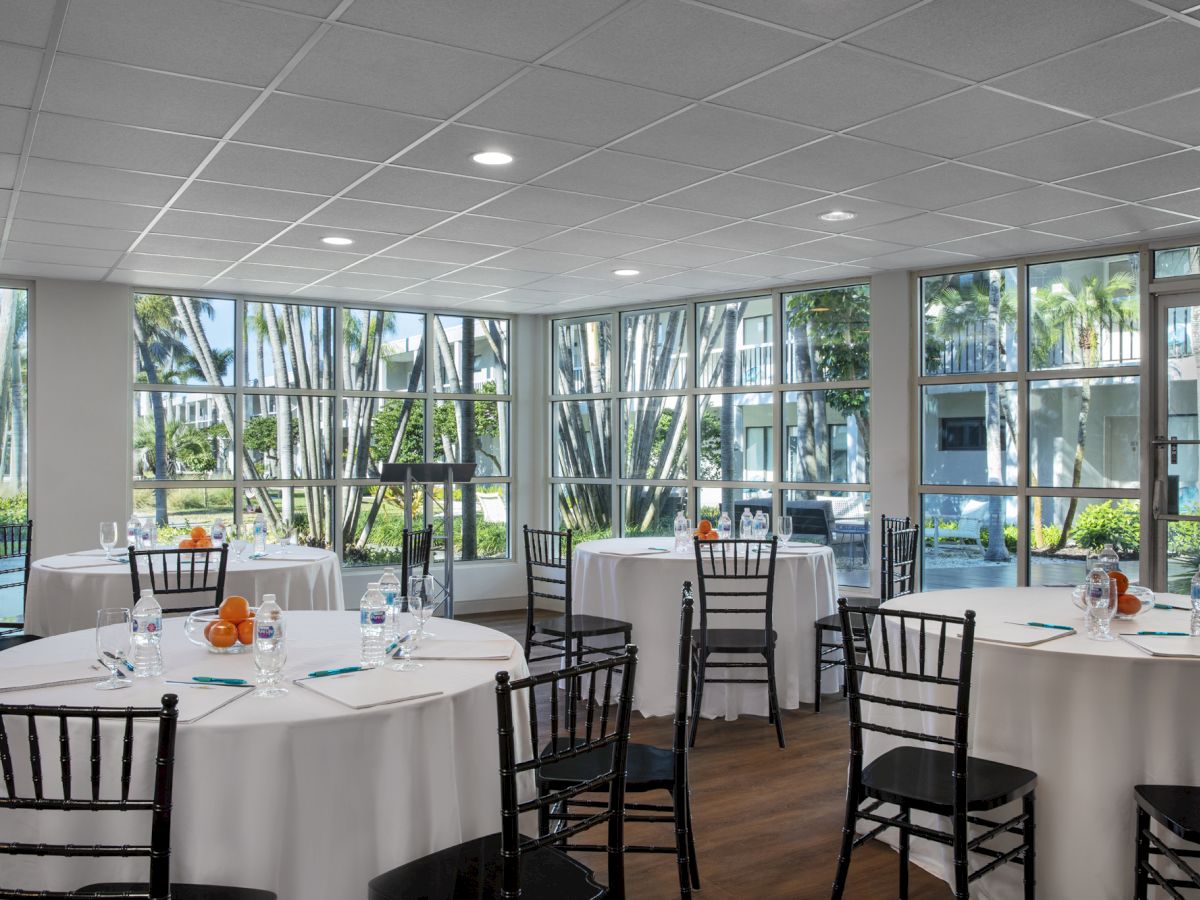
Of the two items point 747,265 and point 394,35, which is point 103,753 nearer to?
point 394,35

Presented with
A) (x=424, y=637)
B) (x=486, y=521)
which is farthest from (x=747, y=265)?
(x=424, y=637)

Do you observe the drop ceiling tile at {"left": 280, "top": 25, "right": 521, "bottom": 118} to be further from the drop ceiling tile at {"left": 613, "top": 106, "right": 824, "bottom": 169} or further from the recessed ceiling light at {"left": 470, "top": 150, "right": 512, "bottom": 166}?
the drop ceiling tile at {"left": 613, "top": 106, "right": 824, "bottom": 169}

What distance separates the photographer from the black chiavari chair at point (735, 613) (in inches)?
204

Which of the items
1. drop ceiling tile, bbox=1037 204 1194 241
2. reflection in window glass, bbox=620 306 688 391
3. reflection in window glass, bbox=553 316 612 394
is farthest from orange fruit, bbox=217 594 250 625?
reflection in window glass, bbox=553 316 612 394

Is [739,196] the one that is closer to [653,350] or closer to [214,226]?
[214,226]

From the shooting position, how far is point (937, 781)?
3.03 m

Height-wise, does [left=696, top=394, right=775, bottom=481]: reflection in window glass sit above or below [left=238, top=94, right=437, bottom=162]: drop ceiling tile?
below

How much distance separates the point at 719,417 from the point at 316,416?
12.0 ft

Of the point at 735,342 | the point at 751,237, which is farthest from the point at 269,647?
the point at 735,342

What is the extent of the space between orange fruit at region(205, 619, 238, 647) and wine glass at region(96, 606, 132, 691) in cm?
29

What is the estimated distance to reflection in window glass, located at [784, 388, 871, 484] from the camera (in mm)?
7871

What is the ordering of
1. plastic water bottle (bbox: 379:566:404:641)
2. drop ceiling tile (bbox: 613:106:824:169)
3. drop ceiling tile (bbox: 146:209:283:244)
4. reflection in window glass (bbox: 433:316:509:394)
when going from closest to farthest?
plastic water bottle (bbox: 379:566:404:641), drop ceiling tile (bbox: 613:106:824:169), drop ceiling tile (bbox: 146:209:283:244), reflection in window glass (bbox: 433:316:509:394)

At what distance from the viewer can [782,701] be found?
576cm

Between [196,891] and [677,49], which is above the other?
[677,49]
